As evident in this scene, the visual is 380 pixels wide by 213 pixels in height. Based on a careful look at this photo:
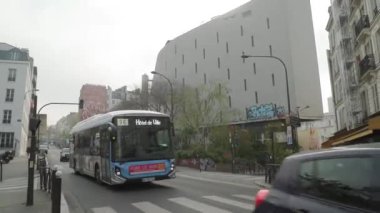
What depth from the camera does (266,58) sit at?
190ft

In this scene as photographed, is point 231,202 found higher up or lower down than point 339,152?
lower down

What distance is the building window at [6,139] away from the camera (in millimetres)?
62503

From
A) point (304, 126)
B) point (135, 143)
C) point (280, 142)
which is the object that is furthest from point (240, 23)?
point (135, 143)

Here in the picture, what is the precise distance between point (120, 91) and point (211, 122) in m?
113

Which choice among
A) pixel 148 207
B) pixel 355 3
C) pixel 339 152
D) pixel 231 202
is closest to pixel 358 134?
pixel 355 3

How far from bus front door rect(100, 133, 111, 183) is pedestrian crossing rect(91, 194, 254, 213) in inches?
139

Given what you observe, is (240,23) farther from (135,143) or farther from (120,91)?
(120,91)

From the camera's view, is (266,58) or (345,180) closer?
(345,180)

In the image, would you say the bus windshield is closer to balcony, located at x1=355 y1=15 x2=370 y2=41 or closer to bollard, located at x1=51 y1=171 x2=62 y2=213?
bollard, located at x1=51 y1=171 x2=62 y2=213

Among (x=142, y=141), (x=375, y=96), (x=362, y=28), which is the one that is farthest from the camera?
(x=362, y=28)

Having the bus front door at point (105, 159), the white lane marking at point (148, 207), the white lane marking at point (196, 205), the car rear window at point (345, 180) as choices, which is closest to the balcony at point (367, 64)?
the bus front door at point (105, 159)

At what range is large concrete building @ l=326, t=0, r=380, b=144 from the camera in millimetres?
24594

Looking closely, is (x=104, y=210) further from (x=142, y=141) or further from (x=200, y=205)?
(x=142, y=141)

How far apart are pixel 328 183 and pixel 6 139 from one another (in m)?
66.3
